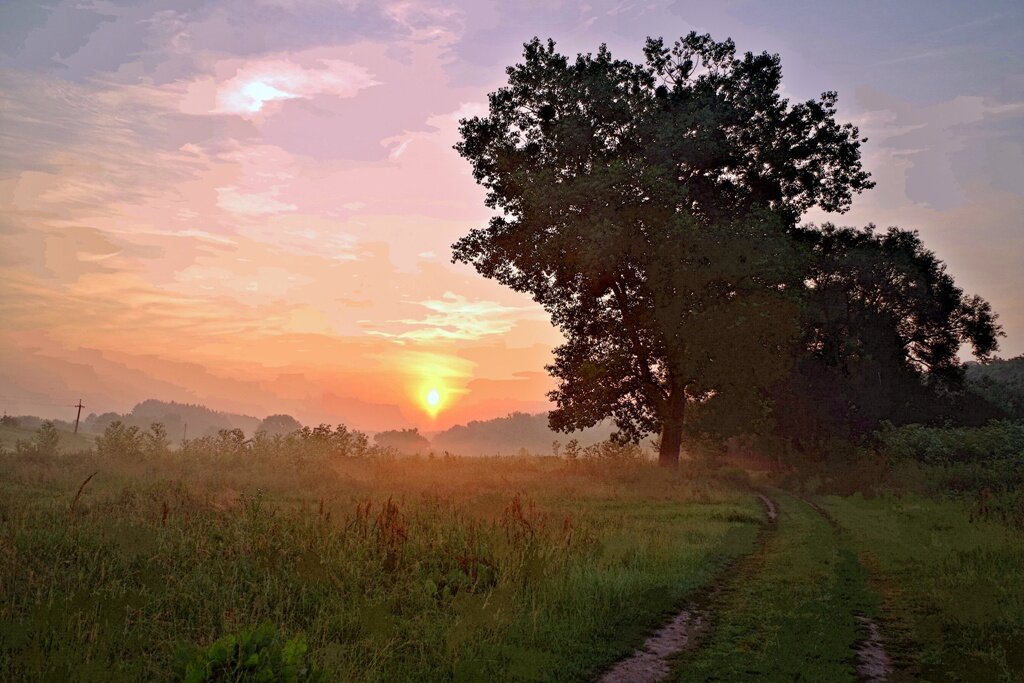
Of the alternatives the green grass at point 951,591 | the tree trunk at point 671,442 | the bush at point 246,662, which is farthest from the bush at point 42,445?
the green grass at point 951,591

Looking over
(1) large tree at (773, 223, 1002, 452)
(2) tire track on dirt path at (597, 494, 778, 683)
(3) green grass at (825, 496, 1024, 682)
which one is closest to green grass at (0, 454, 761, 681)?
(2) tire track on dirt path at (597, 494, 778, 683)

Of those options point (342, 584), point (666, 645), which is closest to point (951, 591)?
point (666, 645)

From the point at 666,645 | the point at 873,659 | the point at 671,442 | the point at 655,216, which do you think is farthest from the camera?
the point at 671,442

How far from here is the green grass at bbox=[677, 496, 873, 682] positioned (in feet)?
25.0

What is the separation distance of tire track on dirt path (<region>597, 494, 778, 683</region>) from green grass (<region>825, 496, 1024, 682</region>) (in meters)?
2.51

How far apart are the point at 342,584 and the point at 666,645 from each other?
451cm

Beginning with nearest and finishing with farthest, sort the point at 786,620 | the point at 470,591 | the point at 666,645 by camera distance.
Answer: the point at 666,645 < the point at 786,620 < the point at 470,591

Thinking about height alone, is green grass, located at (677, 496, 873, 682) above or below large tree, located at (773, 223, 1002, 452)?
below

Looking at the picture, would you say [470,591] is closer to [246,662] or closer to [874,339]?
Result: [246,662]

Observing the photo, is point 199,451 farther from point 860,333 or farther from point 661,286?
point 860,333

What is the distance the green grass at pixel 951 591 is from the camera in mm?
8117

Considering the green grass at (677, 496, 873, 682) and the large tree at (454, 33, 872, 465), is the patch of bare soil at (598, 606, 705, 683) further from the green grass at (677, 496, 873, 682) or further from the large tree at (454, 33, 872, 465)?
the large tree at (454, 33, 872, 465)

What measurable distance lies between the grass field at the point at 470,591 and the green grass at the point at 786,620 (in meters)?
0.04

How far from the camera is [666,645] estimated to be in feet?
27.8
